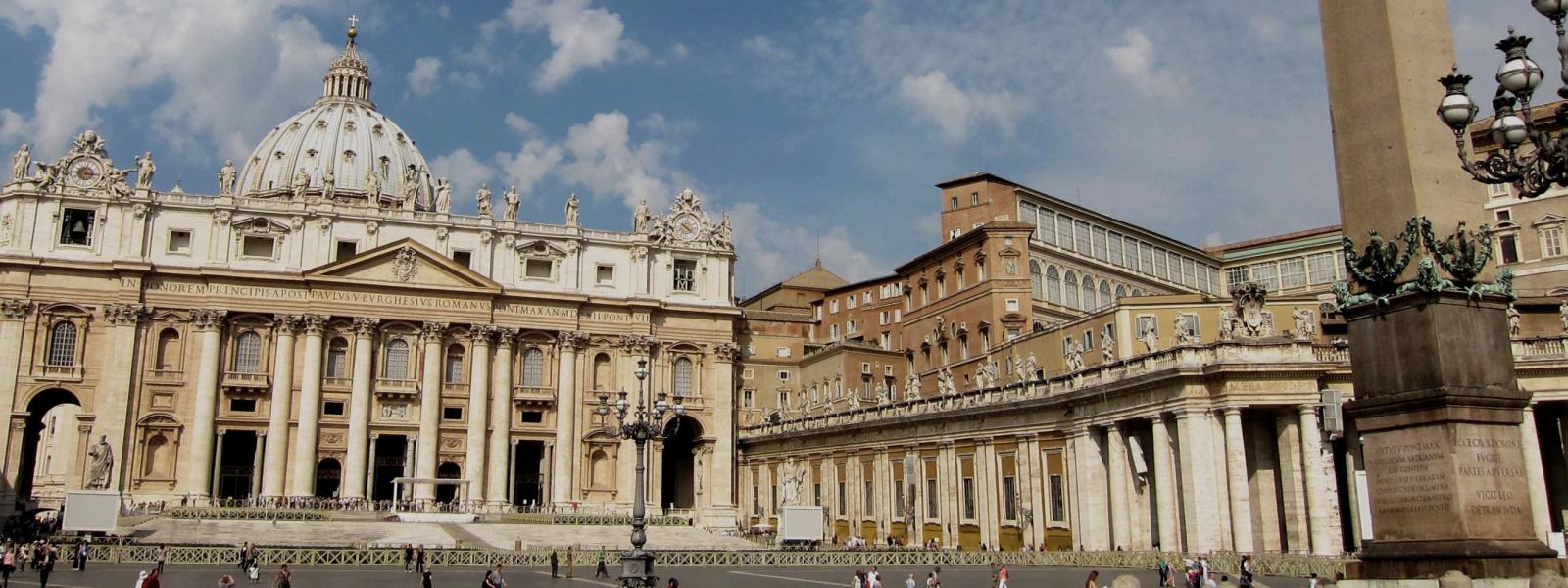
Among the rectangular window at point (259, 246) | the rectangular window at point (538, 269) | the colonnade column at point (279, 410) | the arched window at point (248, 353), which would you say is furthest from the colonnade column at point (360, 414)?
the rectangular window at point (538, 269)

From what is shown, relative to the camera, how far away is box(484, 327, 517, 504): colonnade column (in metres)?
65.0

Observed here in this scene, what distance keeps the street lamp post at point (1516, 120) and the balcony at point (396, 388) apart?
5774 cm

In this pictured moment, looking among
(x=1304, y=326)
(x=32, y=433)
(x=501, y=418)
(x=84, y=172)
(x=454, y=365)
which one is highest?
(x=84, y=172)

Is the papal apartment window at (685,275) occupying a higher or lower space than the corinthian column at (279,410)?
higher

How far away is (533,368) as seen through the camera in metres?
68.1

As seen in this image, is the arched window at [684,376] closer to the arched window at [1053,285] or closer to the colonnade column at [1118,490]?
the arched window at [1053,285]

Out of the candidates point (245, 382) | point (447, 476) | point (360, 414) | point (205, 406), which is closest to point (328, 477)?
point (360, 414)

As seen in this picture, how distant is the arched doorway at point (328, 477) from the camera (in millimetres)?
63406

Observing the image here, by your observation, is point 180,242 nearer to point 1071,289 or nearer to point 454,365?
point 454,365

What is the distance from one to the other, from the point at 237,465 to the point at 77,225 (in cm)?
1400

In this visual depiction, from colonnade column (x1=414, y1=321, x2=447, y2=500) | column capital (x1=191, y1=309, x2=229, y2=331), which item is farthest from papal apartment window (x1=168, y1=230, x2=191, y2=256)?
colonnade column (x1=414, y1=321, x2=447, y2=500)

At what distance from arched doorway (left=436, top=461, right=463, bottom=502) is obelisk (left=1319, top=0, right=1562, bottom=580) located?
56452 millimetres

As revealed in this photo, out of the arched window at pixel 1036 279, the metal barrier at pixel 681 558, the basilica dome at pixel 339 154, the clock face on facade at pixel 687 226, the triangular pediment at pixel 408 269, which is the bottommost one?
the metal barrier at pixel 681 558

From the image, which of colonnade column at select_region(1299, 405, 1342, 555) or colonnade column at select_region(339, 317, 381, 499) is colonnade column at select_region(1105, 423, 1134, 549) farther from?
colonnade column at select_region(339, 317, 381, 499)
